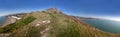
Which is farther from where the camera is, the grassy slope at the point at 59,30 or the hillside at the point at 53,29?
the hillside at the point at 53,29

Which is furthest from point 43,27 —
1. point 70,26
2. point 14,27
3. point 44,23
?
point 14,27

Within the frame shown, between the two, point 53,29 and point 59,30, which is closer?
point 59,30

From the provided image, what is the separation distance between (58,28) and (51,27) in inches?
125

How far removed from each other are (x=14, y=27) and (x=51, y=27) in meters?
22.0

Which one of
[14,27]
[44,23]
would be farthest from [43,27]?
[14,27]

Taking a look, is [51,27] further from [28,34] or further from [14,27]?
[14,27]

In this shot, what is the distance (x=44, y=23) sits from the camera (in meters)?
88.2

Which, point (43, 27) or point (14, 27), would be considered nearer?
point (43, 27)

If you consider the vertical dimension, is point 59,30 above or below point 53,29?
below

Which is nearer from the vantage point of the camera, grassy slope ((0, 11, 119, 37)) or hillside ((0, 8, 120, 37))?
grassy slope ((0, 11, 119, 37))

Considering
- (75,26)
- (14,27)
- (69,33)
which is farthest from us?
(14,27)

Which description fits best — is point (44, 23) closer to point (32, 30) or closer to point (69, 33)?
point (32, 30)

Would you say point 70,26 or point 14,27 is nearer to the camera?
point 70,26

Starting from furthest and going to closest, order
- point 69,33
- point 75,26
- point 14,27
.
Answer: point 14,27 < point 75,26 < point 69,33
